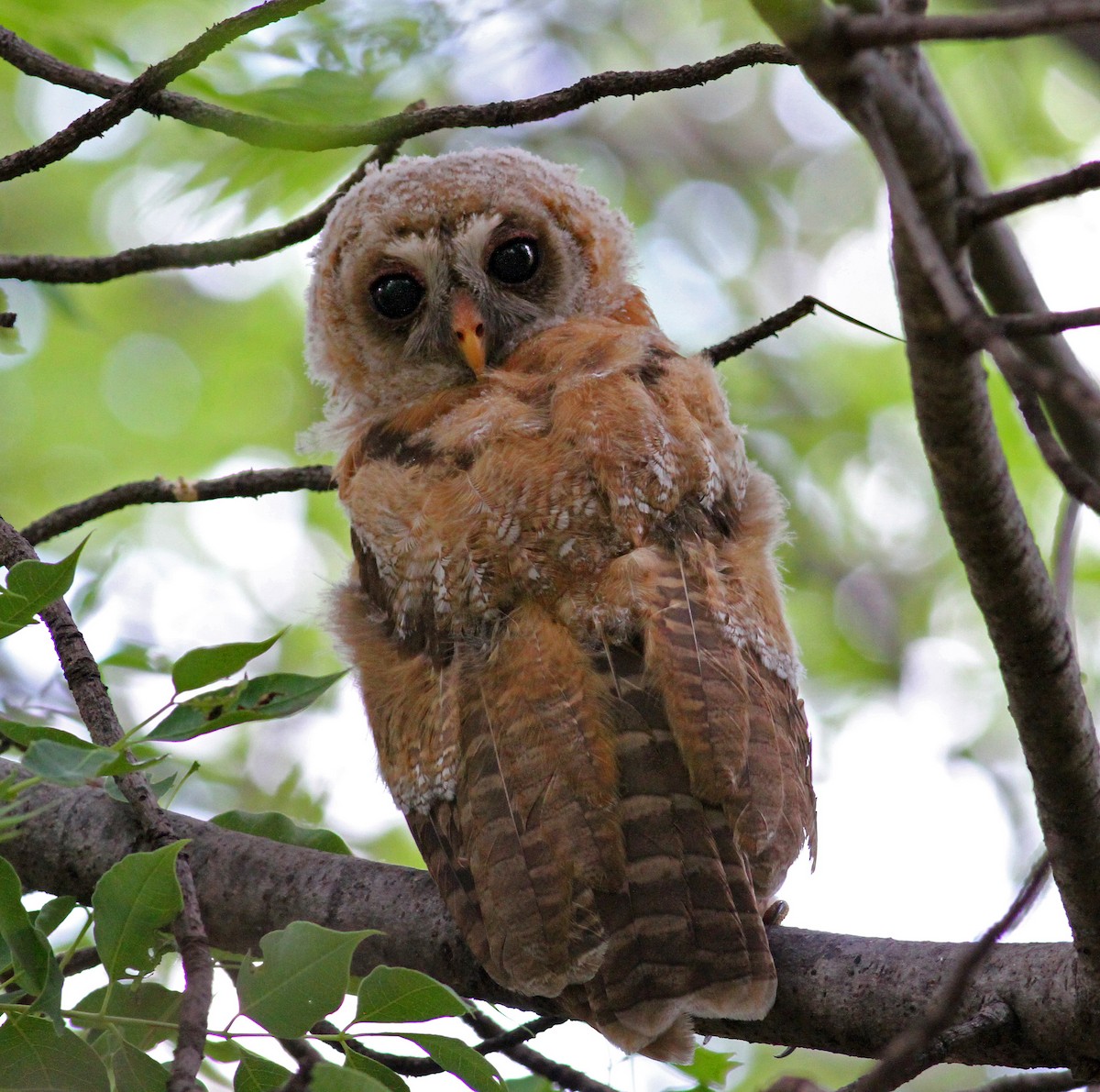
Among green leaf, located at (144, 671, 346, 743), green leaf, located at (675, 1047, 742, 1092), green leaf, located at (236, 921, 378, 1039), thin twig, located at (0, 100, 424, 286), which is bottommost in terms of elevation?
green leaf, located at (675, 1047, 742, 1092)

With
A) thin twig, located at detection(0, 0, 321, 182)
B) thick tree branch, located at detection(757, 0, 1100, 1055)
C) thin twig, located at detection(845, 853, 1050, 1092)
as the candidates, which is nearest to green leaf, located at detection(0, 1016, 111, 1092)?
thin twig, located at detection(845, 853, 1050, 1092)

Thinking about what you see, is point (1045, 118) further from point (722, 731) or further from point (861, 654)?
point (722, 731)

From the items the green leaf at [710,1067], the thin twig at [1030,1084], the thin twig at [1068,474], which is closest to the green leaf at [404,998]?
the thin twig at [1030,1084]

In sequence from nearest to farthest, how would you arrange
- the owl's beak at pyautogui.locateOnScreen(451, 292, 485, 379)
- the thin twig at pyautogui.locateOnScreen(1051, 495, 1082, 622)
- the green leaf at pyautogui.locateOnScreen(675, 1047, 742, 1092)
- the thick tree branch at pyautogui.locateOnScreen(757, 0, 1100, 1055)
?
the thick tree branch at pyautogui.locateOnScreen(757, 0, 1100, 1055), the thin twig at pyautogui.locateOnScreen(1051, 495, 1082, 622), the green leaf at pyautogui.locateOnScreen(675, 1047, 742, 1092), the owl's beak at pyautogui.locateOnScreen(451, 292, 485, 379)

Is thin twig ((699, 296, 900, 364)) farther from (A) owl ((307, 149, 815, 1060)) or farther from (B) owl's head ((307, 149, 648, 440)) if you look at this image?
(B) owl's head ((307, 149, 648, 440))

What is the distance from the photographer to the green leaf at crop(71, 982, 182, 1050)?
5.40 ft

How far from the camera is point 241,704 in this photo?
162cm

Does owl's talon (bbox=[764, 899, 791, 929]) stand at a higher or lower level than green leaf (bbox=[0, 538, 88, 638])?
lower

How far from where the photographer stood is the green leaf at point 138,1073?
153 centimetres

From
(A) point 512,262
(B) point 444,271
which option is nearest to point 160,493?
(B) point 444,271

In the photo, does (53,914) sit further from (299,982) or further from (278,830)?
(278,830)

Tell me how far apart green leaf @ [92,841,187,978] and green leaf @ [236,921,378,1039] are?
147 millimetres

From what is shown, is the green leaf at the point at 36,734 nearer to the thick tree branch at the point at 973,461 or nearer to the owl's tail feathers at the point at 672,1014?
the owl's tail feathers at the point at 672,1014

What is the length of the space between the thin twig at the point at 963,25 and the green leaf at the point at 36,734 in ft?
3.66
